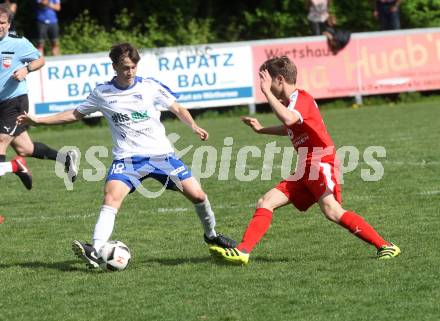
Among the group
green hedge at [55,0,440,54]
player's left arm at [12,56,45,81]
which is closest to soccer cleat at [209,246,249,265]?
player's left arm at [12,56,45,81]

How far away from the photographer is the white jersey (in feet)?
24.7

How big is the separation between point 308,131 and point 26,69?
3885mm

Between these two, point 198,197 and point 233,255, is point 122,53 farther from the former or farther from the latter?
point 233,255

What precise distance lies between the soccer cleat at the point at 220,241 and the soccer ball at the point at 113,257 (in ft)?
2.55

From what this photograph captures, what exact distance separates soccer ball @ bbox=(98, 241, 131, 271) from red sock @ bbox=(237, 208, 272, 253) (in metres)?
0.79

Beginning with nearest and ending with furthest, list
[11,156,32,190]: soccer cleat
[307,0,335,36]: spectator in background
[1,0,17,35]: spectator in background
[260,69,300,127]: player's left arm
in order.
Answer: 1. [260,69,300,127]: player's left arm
2. [11,156,32,190]: soccer cleat
3. [1,0,17,35]: spectator in background
4. [307,0,335,36]: spectator in background

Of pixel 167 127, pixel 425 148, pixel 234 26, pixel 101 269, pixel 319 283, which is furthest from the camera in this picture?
pixel 234 26

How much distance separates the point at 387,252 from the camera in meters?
7.28

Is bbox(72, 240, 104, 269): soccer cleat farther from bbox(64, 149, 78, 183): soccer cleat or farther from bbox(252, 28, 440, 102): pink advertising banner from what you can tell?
bbox(252, 28, 440, 102): pink advertising banner

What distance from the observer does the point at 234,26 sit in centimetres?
2712

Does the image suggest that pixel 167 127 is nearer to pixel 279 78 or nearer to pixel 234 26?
pixel 234 26

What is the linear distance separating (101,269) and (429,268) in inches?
87.2

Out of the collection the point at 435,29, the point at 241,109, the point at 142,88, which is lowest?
the point at 241,109

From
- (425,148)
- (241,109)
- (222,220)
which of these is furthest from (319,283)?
(241,109)
